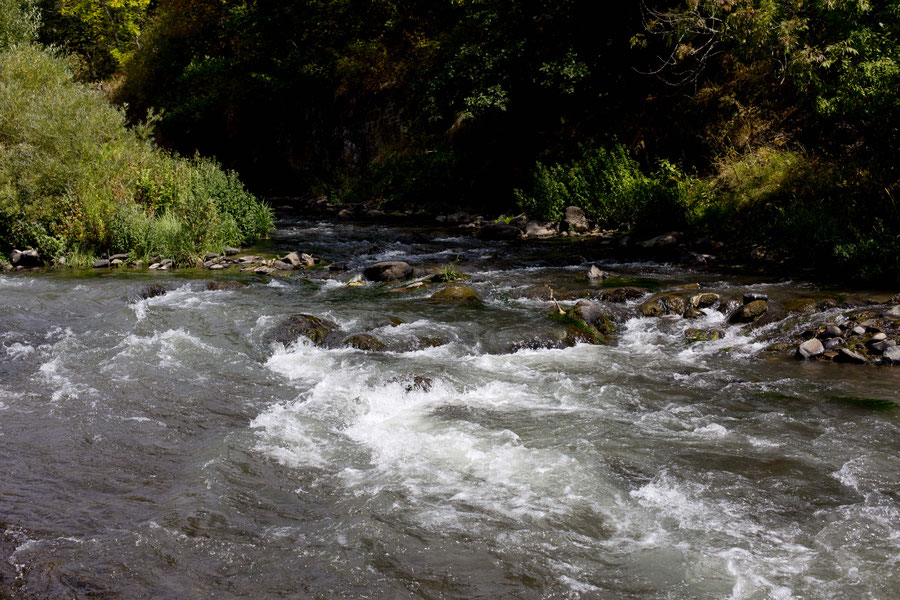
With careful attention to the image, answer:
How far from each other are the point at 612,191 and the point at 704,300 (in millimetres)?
Answer: 8891

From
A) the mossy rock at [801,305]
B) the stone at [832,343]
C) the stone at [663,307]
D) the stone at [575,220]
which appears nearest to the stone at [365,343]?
the stone at [663,307]

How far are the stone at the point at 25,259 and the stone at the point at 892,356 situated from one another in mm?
17620

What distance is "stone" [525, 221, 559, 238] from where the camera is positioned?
20.6 m

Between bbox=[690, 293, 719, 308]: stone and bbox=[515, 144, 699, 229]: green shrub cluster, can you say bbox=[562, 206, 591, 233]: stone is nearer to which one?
bbox=[515, 144, 699, 229]: green shrub cluster

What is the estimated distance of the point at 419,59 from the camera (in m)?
31.9

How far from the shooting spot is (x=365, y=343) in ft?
34.2

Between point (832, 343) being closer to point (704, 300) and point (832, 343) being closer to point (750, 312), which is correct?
point (750, 312)

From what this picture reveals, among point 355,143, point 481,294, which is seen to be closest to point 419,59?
point 355,143

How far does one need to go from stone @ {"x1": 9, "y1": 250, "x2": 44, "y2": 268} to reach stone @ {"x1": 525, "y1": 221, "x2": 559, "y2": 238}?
42.1 ft

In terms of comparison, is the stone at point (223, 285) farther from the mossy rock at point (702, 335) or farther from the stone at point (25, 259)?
the mossy rock at point (702, 335)

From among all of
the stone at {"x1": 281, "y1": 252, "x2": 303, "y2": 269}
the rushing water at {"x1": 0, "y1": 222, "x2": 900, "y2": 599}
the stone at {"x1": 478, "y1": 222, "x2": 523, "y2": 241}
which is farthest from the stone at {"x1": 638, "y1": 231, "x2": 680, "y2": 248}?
the stone at {"x1": 281, "y1": 252, "x2": 303, "y2": 269}

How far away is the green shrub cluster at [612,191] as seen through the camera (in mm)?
18578

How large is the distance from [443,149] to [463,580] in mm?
24788

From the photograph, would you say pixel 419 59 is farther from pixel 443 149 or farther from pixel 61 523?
pixel 61 523
